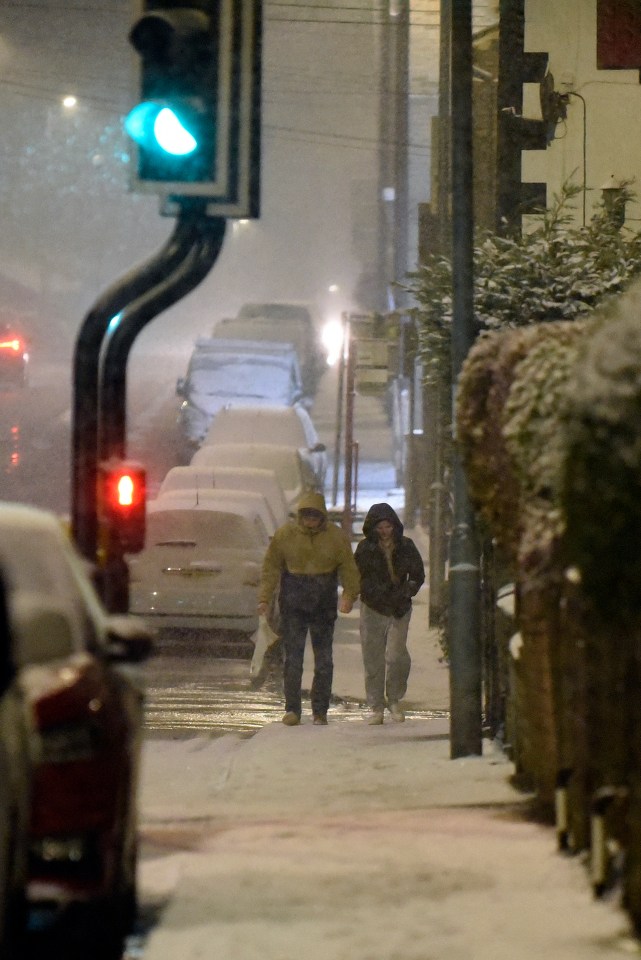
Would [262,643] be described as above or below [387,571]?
below

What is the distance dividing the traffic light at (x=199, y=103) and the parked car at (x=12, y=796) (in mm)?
3271

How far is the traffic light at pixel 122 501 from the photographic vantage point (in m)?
7.57

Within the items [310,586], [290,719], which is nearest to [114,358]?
[290,719]

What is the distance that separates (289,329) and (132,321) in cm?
3500

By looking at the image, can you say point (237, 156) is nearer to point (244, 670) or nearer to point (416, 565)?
point (416, 565)

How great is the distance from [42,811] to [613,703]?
1.80 meters

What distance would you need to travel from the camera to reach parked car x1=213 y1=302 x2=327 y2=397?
40625 millimetres

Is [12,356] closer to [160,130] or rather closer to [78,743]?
[160,130]

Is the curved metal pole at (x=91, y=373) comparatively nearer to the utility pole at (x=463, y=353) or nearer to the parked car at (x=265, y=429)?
the utility pole at (x=463, y=353)

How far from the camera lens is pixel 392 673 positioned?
1327 cm

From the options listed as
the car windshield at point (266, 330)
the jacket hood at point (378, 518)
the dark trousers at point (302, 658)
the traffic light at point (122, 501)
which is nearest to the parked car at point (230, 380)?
the car windshield at point (266, 330)

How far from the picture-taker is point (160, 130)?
733cm

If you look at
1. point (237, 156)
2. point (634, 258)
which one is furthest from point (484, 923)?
point (634, 258)

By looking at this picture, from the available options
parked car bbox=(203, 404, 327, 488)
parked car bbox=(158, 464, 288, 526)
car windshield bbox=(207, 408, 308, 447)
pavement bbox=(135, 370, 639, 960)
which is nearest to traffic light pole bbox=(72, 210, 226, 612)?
pavement bbox=(135, 370, 639, 960)
